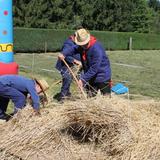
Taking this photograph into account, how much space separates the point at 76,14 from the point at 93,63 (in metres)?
39.8

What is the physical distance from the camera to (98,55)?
6.24 meters

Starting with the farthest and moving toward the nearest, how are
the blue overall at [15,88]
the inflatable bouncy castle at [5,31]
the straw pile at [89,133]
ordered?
the inflatable bouncy castle at [5,31], the blue overall at [15,88], the straw pile at [89,133]

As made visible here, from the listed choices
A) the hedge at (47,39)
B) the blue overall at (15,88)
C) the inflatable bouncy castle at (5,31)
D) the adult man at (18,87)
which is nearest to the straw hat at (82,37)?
the adult man at (18,87)

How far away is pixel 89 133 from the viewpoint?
4.99 metres

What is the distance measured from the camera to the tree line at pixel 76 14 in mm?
35469

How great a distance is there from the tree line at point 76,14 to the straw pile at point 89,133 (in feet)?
99.8

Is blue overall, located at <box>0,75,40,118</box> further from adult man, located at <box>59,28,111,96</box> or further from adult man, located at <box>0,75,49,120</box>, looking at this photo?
adult man, located at <box>59,28,111,96</box>

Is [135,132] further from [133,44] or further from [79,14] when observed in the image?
[79,14]

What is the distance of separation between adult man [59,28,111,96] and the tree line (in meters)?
29.1

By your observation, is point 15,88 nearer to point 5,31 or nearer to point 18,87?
point 18,87

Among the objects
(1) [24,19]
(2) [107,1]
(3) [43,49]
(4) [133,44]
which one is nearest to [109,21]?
(2) [107,1]

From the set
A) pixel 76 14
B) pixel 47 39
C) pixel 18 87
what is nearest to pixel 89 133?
pixel 18 87

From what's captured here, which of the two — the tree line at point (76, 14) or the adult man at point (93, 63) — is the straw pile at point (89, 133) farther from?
the tree line at point (76, 14)

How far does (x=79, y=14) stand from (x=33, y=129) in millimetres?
41019
